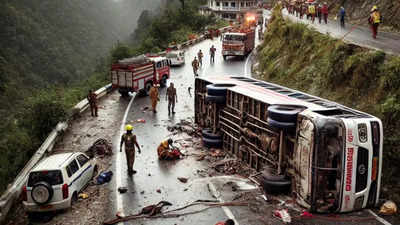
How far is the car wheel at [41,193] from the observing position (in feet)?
36.4

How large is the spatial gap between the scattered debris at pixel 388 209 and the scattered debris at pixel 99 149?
10640mm

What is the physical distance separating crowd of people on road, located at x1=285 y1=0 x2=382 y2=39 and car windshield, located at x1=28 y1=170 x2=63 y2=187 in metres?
17.9

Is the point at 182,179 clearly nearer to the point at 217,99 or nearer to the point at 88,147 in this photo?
the point at 217,99

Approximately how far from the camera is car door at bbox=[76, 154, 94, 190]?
12779 millimetres

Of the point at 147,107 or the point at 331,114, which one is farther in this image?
the point at 147,107

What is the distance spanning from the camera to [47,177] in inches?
447

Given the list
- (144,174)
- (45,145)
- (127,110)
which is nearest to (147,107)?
(127,110)

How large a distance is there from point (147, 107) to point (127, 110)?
1.27 meters

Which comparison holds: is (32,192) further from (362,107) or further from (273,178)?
(362,107)

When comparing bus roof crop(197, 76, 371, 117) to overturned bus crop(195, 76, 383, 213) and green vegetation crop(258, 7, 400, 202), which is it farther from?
green vegetation crop(258, 7, 400, 202)

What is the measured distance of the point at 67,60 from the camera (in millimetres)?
93875

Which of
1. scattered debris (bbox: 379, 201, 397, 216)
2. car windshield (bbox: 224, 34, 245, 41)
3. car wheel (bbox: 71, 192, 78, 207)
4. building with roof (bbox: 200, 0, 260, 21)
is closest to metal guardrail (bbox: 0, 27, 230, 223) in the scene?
car wheel (bbox: 71, 192, 78, 207)

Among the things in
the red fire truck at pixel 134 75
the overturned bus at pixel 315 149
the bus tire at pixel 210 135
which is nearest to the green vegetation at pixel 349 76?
the overturned bus at pixel 315 149

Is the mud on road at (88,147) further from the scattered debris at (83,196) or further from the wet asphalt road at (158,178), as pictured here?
the wet asphalt road at (158,178)
